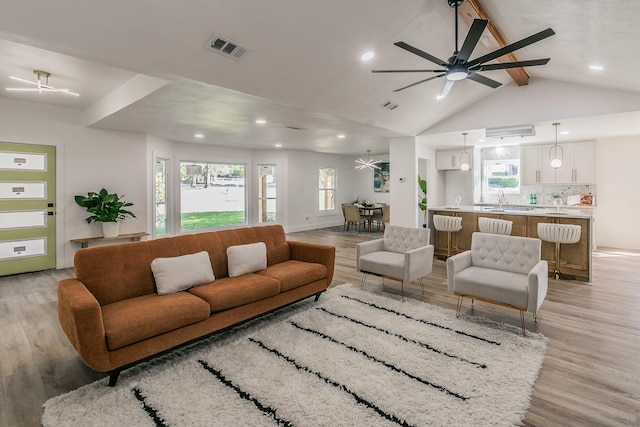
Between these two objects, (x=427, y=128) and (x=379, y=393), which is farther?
(x=427, y=128)

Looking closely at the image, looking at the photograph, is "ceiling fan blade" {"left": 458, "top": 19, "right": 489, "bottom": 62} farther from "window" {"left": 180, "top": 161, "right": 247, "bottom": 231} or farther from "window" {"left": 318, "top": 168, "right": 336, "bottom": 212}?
"window" {"left": 318, "top": 168, "right": 336, "bottom": 212}

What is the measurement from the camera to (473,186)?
8594mm

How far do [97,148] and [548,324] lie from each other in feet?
25.0

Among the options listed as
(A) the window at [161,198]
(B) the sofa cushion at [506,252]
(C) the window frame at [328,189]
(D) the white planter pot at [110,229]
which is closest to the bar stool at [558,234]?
(B) the sofa cushion at [506,252]

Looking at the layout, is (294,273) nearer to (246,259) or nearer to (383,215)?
(246,259)

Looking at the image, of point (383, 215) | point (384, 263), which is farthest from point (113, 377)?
point (383, 215)

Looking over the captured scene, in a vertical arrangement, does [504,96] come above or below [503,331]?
above

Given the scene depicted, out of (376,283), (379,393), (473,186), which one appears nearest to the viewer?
(379,393)

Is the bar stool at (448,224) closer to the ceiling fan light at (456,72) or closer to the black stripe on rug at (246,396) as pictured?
the ceiling fan light at (456,72)

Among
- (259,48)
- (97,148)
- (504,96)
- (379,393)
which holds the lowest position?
(379,393)

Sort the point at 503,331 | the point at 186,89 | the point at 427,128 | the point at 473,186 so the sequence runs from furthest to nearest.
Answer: the point at 473,186, the point at 427,128, the point at 186,89, the point at 503,331

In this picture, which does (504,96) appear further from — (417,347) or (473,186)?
(417,347)

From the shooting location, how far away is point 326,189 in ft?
37.7

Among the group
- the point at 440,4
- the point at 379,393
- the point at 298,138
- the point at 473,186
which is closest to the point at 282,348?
the point at 379,393
